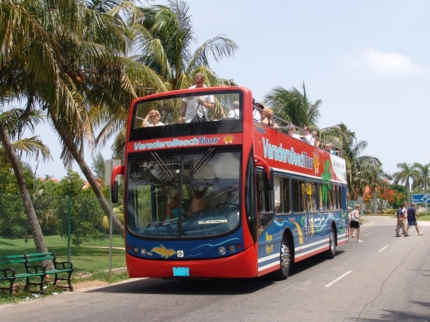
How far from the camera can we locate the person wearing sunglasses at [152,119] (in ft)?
37.1

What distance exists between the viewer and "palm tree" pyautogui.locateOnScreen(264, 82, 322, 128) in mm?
34781

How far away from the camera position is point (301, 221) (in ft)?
45.8

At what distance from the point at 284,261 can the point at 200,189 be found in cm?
314

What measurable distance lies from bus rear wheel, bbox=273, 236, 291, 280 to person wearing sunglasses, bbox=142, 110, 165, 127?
3.77 meters

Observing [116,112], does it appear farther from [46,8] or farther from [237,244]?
[237,244]

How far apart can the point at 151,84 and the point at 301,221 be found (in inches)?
278

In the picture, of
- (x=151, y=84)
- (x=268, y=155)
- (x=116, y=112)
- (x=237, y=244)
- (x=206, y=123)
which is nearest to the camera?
(x=237, y=244)

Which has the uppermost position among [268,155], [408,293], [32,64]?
[32,64]

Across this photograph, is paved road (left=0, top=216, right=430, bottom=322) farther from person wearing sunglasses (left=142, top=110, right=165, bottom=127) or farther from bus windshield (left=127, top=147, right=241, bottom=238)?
person wearing sunglasses (left=142, top=110, right=165, bottom=127)

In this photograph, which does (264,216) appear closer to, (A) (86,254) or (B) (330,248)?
(B) (330,248)

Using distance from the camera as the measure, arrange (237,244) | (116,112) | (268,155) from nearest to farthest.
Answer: (237,244), (268,155), (116,112)

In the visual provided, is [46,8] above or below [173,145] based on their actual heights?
above

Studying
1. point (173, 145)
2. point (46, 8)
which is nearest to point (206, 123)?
point (173, 145)

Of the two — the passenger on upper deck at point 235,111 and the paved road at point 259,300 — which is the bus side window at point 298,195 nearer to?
the paved road at point 259,300
